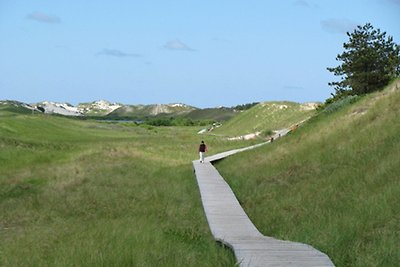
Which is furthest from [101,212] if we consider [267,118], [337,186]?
[267,118]

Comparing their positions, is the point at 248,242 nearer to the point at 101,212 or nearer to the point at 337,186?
the point at 337,186

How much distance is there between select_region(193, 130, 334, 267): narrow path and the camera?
31.4ft

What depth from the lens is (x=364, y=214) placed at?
12.3 meters

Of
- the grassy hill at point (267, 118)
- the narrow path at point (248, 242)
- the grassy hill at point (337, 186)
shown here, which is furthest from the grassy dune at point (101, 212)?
the grassy hill at point (267, 118)

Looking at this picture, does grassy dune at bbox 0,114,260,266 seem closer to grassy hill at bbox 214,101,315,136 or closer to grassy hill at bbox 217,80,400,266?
grassy hill at bbox 217,80,400,266

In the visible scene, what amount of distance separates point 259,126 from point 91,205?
75.1 meters

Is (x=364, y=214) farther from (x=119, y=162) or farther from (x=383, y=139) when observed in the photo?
(x=119, y=162)

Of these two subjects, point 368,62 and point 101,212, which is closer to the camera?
point 101,212

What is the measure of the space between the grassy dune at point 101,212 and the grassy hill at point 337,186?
2.24 metres

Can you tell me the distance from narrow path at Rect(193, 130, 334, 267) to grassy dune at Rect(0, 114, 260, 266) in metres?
0.34

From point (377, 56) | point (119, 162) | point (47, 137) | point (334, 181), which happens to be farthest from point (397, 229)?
point (47, 137)

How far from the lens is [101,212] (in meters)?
19.0

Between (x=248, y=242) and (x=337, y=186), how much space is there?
6811 millimetres

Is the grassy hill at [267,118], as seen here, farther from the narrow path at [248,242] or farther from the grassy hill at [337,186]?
the narrow path at [248,242]
